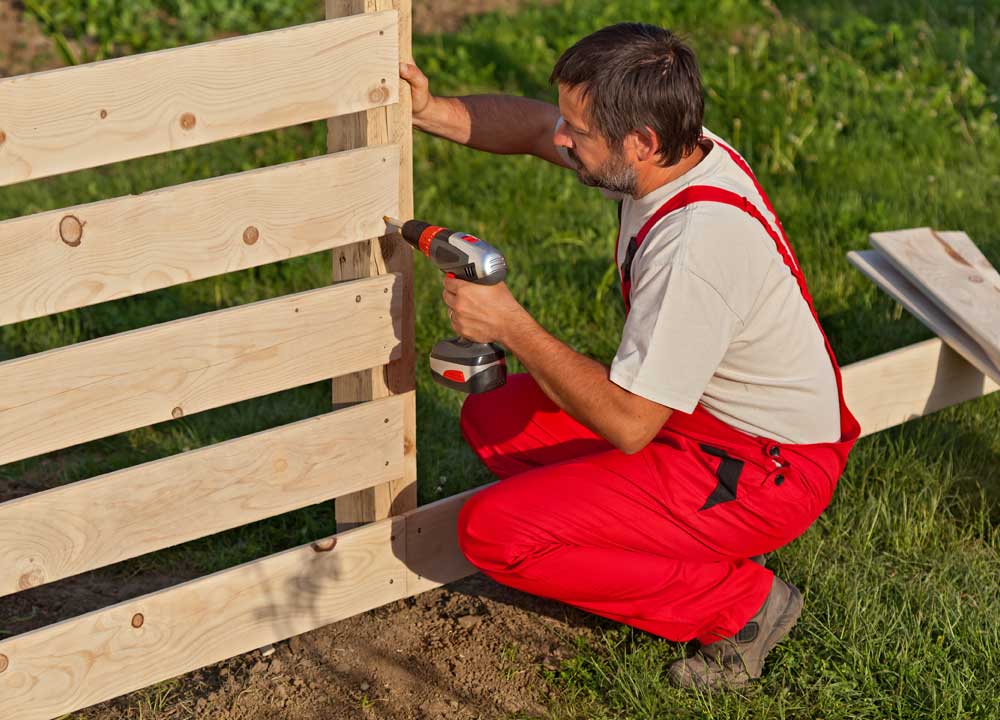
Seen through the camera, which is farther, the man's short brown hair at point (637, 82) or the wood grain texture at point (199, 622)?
the wood grain texture at point (199, 622)

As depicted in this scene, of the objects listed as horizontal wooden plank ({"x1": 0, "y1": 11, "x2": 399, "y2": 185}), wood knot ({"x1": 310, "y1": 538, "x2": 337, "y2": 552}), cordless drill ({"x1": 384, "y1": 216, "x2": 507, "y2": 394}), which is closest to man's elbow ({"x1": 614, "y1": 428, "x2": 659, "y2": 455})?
cordless drill ({"x1": 384, "y1": 216, "x2": 507, "y2": 394})

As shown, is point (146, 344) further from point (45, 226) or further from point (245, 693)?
point (245, 693)

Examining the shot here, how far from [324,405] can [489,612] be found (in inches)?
47.0

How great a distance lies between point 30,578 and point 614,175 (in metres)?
1.65

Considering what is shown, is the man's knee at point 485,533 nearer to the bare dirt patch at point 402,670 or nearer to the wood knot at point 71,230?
the bare dirt patch at point 402,670

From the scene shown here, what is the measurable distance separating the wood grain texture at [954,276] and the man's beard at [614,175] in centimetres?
144

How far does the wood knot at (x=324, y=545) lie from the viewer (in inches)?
135

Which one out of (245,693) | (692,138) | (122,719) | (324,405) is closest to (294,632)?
(245,693)

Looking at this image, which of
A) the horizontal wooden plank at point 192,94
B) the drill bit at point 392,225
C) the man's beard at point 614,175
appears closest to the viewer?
the horizontal wooden plank at point 192,94

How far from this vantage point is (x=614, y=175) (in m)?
3.08

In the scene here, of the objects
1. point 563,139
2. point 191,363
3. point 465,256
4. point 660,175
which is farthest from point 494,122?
point 191,363

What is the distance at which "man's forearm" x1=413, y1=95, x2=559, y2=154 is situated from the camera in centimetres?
348

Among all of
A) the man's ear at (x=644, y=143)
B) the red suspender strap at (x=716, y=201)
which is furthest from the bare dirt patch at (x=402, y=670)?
the man's ear at (x=644, y=143)

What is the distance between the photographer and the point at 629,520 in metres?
3.26
